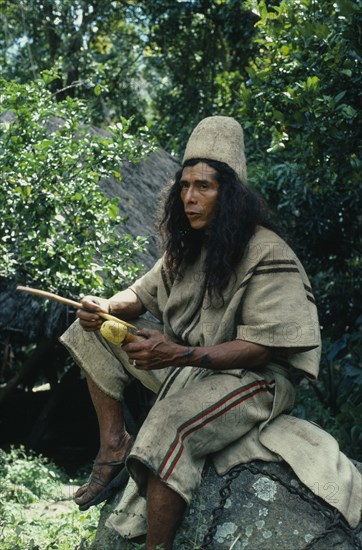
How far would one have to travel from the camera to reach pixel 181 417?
3.74 meters

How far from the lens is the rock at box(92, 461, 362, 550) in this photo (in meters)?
3.80

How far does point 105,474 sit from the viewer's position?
14.0ft

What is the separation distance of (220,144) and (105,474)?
5.54 feet

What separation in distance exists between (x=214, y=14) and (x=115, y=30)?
2.01m

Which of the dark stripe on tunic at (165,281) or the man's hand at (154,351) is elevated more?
the dark stripe on tunic at (165,281)

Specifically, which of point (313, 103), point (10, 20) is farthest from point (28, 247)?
point (10, 20)

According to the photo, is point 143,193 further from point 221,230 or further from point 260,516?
point 260,516

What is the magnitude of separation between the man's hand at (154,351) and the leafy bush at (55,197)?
225cm

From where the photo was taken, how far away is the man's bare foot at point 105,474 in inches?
167

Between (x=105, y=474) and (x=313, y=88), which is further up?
(x=313, y=88)

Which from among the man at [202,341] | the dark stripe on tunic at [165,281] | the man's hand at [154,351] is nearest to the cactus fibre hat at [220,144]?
the man at [202,341]

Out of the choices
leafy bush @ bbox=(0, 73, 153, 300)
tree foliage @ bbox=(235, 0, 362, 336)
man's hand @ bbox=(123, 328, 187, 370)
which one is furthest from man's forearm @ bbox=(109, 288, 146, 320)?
tree foliage @ bbox=(235, 0, 362, 336)

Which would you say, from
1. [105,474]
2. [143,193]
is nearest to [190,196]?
[105,474]

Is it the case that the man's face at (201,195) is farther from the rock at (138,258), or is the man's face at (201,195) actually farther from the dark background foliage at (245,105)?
the rock at (138,258)
